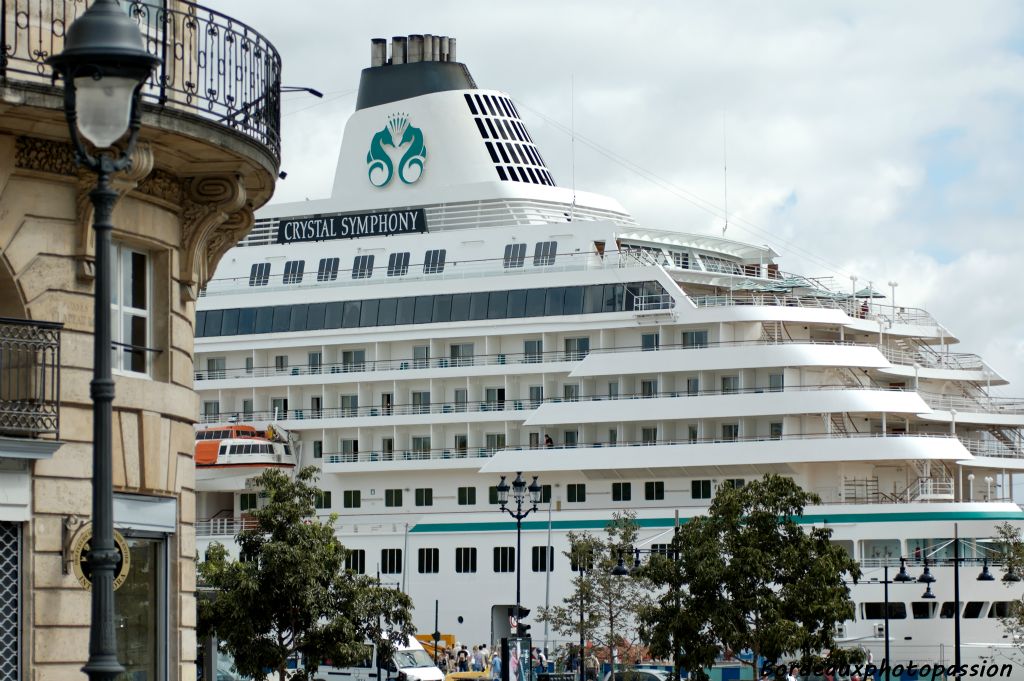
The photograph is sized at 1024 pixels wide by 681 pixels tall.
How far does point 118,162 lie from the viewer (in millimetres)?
10320

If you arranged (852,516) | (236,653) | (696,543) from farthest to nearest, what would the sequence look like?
(852,516) < (696,543) < (236,653)

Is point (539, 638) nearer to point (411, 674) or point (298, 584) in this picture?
point (411, 674)

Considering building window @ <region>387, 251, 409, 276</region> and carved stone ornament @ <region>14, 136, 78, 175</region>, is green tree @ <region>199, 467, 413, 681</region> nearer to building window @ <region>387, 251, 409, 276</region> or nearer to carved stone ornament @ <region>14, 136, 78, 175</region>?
carved stone ornament @ <region>14, 136, 78, 175</region>

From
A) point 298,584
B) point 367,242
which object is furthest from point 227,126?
point 367,242

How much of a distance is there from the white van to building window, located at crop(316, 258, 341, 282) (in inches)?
973

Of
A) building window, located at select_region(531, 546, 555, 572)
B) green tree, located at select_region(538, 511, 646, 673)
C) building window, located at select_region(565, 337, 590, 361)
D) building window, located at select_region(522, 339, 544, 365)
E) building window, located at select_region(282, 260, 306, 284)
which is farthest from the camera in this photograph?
building window, located at select_region(282, 260, 306, 284)

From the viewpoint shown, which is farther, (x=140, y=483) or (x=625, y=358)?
(x=625, y=358)

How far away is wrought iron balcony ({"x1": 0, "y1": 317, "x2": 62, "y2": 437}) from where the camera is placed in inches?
533

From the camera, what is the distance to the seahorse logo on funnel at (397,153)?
67.1 metres

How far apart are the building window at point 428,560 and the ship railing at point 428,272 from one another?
377 inches

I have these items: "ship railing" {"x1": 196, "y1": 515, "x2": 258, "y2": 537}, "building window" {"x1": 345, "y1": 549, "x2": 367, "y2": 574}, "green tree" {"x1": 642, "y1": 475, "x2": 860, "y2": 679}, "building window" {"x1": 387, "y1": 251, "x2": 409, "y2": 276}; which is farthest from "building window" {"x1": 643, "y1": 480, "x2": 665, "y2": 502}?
"green tree" {"x1": 642, "y1": 475, "x2": 860, "y2": 679}

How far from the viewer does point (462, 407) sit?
209 ft

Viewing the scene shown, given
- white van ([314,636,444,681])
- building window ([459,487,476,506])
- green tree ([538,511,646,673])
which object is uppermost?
building window ([459,487,476,506])

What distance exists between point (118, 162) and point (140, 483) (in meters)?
4.90
